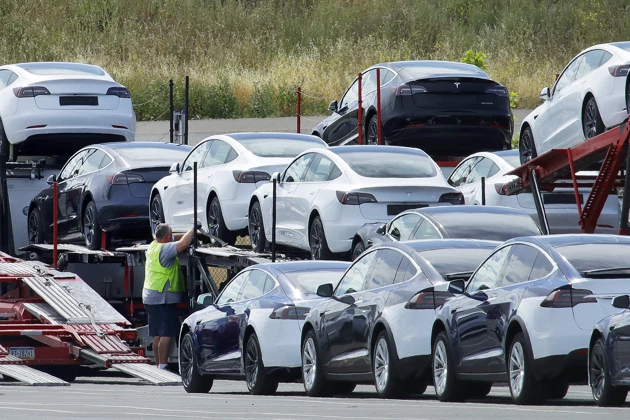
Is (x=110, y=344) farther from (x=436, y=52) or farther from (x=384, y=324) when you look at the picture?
(x=436, y=52)

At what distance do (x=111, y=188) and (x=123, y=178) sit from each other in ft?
0.74

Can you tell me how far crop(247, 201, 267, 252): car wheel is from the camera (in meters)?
17.8

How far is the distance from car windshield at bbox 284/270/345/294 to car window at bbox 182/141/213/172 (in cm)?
523

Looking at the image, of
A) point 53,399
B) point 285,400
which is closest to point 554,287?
point 285,400

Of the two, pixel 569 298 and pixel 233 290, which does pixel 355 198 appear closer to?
pixel 233 290

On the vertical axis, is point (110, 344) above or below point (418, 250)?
below

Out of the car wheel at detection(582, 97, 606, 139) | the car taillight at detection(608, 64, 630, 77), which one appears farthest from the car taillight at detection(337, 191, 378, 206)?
the car taillight at detection(608, 64, 630, 77)

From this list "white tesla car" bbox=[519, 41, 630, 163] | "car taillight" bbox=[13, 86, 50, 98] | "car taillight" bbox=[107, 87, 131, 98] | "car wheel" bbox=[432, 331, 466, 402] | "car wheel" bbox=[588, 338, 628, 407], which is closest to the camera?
"car wheel" bbox=[588, 338, 628, 407]

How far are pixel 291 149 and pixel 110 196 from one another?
2667 millimetres

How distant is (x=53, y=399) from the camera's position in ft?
41.7

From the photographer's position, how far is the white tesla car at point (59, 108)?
72.4 feet

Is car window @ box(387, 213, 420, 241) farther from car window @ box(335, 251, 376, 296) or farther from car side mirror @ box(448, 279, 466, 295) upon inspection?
car side mirror @ box(448, 279, 466, 295)

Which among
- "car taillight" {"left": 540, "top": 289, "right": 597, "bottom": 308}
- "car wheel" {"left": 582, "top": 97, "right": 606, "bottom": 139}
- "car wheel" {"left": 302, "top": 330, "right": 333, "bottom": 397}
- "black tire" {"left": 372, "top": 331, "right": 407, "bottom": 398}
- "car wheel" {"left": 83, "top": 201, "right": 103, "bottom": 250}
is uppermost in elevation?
"car wheel" {"left": 582, "top": 97, "right": 606, "bottom": 139}

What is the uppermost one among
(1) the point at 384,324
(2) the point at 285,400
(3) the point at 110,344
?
(1) the point at 384,324
